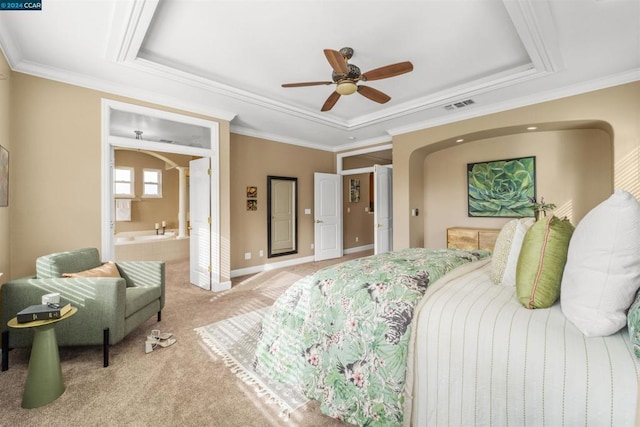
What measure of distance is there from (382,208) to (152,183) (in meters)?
6.11

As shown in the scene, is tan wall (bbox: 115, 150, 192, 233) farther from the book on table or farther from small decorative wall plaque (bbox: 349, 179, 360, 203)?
the book on table

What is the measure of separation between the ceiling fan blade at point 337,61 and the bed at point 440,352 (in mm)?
1617

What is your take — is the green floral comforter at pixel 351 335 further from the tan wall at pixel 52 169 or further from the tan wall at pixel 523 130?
the tan wall at pixel 523 130

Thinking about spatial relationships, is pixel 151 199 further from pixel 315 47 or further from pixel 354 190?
pixel 315 47

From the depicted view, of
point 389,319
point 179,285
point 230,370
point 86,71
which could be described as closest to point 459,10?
point 389,319

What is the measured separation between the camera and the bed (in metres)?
0.96

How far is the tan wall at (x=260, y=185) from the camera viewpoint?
16.3ft

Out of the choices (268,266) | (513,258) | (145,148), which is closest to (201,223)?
(145,148)

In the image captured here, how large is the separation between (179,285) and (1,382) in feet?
7.87

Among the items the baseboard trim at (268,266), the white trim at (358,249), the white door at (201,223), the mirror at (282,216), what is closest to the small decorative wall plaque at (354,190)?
the white trim at (358,249)

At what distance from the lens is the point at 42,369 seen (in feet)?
5.74

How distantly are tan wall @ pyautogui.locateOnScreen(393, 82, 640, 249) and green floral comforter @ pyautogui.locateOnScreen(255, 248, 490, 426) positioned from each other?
2.84 metres

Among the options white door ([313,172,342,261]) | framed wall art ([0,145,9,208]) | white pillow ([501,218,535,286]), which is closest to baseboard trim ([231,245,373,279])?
white door ([313,172,342,261])

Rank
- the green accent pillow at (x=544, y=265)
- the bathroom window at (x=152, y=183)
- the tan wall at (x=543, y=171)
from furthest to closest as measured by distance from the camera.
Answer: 1. the bathroom window at (x=152, y=183)
2. the tan wall at (x=543, y=171)
3. the green accent pillow at (x=544, y=265)
